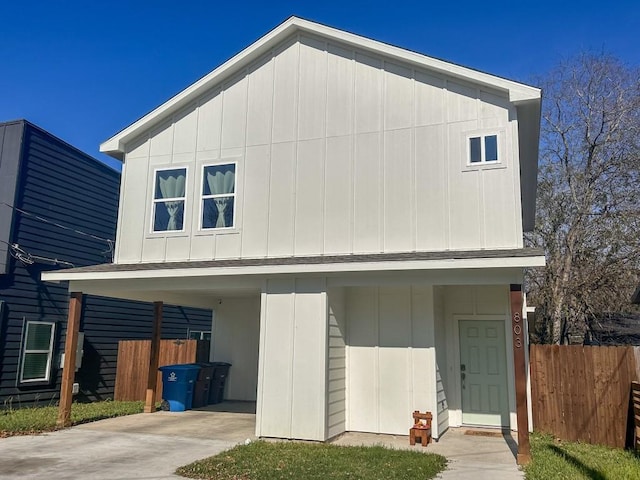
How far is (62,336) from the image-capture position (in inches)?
516

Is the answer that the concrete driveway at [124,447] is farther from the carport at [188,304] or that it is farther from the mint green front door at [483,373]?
the mint green front door at [483,373]

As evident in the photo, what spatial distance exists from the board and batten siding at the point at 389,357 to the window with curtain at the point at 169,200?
3984 millimetres

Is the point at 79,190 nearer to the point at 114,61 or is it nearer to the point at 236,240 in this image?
the point at 114,61

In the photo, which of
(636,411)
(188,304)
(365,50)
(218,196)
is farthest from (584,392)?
(188,304)

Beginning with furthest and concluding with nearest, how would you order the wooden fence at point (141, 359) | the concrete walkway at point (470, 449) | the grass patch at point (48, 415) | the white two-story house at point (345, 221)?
the wooden fence at point (141, 359), the grass patch at point (48, 415), the white two-story house at point (345, 221), the concrete walkway at point (470, 449)

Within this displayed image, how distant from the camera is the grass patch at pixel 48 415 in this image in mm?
9459

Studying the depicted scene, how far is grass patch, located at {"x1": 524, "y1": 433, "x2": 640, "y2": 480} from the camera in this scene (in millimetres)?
6480

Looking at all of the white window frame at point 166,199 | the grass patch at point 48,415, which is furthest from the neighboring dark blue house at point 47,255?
the white window frame at point 166,199

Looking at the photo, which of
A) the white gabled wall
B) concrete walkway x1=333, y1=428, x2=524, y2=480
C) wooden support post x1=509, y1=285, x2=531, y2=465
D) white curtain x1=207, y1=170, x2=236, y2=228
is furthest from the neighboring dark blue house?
wooden support post x1=509, y1=285, x2=531, y2=465

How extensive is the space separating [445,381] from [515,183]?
398 cm

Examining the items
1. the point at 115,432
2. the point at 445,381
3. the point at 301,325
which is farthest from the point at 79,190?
the point at 445,381

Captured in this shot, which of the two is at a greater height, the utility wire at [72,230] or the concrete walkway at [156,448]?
the utility wire at [72,230]

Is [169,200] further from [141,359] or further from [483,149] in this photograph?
[483,149]

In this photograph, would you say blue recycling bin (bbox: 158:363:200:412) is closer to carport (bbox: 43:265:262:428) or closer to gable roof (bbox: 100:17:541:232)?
carport (bbox: 43:265:262:428)
